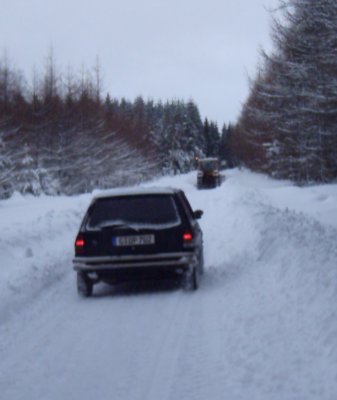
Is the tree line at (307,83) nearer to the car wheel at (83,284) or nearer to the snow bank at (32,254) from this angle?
the snow bank at (32,254)

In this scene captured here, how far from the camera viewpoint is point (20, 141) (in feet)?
113

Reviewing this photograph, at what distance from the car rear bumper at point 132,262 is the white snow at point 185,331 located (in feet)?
1.50

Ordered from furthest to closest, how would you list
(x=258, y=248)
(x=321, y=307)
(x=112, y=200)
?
1. (x=258, y=248)
2. (x=112, y=200)
3. (x=321, y=307)

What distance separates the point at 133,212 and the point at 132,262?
2.48 ft

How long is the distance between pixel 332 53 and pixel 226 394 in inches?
570

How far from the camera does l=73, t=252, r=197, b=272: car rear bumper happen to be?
852cm

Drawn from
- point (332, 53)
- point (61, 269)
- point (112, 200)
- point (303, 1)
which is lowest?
point (61, 269)

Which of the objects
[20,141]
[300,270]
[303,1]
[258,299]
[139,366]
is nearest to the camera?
[139,366]

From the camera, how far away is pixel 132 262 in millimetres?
8516

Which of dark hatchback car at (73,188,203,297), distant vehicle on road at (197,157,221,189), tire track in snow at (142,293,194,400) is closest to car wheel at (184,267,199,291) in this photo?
dark hatchback car at (73,188,203,297)

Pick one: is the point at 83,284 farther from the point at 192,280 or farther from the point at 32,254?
the point at 32,254

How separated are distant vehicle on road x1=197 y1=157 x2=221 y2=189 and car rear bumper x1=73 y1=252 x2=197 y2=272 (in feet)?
137

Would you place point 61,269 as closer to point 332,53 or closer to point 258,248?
point 258,248

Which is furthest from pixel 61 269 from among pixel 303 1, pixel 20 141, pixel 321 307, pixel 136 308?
pixel 20 141
